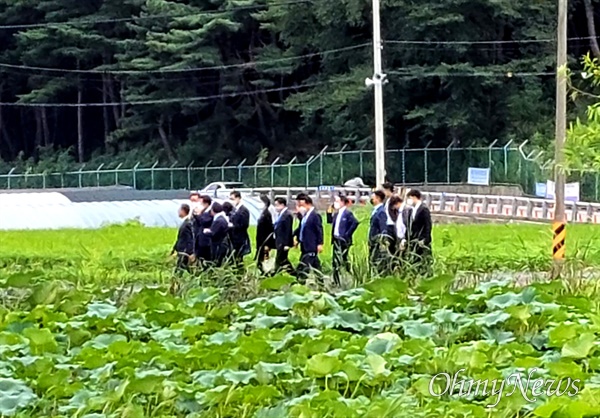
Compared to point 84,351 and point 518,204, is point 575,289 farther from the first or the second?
point 518,204

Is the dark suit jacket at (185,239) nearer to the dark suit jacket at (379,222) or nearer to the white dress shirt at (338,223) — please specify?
the white dress shirt at (338,223)

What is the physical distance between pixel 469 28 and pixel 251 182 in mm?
10876

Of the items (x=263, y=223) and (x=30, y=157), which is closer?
(x=263, y=223)

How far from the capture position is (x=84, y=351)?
7.21 metres

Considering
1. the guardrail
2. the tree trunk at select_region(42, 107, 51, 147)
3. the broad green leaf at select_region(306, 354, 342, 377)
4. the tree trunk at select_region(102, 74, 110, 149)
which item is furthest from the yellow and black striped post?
the tree trunk at select_region(42, 107, 51, 147)

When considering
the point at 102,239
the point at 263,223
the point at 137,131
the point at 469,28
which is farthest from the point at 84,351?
the point at 137,131

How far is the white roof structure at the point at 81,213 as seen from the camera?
99.1ft

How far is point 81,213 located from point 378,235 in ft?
60.7

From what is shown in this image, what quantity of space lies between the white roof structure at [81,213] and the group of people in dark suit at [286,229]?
12533 millimetres

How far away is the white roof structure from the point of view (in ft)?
99.1

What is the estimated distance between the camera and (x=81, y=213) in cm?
3153

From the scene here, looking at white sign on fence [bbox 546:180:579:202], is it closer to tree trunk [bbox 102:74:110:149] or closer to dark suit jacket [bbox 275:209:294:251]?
dark suit jacket [bbox 275:209:294:251]

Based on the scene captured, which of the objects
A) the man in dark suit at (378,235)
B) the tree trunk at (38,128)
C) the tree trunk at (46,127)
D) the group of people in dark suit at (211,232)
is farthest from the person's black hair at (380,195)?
the tree trunk at (38,128)

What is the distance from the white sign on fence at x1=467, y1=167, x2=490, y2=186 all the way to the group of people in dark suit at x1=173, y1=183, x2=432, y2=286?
25.5 m
